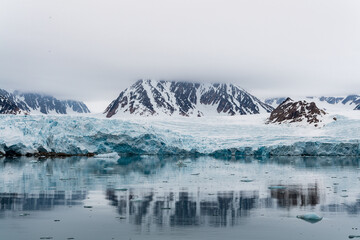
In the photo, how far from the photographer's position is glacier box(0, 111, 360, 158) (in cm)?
4538

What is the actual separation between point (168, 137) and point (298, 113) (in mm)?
38228

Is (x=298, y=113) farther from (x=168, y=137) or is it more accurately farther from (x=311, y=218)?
(x=311, y=218)

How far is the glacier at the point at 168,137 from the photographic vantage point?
45.4 meters

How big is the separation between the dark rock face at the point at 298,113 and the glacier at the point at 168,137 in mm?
9792

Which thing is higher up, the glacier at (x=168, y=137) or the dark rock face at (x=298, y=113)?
the dark rock face at (x=298, y=113)

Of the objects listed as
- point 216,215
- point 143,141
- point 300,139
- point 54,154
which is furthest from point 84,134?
point 216,215

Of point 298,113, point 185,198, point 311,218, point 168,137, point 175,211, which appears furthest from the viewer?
point 298,113

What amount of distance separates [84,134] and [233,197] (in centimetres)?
3568

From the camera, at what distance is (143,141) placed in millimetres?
51062

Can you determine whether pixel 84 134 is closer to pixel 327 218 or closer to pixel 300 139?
pixel 300 139

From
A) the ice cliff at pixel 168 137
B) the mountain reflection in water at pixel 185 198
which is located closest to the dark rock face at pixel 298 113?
the ice cliff at pixel 168 137

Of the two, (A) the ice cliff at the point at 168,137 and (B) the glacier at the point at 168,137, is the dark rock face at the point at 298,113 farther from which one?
(A) the ice cliff at the point at 168,137

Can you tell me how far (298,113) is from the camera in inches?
3189

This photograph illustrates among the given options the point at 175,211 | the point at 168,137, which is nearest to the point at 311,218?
the point at 175,211
